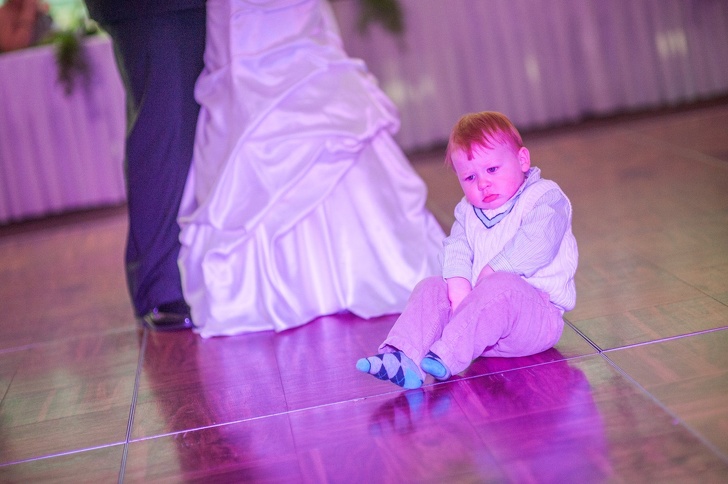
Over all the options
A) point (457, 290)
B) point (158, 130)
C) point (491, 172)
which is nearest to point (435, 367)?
point (457, 290)

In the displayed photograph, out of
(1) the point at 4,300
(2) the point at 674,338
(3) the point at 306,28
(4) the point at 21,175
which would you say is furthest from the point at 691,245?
(4) the point at 21,175

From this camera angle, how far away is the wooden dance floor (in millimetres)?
1518

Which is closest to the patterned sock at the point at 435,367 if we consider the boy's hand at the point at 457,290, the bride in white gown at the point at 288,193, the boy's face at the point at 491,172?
the boy's hand at the point at 457,290

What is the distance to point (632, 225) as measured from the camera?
9.12 feet

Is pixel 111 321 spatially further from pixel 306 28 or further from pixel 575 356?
pixel 575 356

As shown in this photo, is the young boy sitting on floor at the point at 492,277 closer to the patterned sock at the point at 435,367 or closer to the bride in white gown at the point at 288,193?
the patterned sock at the point at 435,367

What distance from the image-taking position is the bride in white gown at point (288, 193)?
7.87 feet

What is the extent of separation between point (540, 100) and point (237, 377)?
3.20m

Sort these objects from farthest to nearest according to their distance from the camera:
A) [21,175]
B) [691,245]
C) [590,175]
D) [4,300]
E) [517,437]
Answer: [21,175] → [590,175] → [4,300] → [691,245] → [517,437]

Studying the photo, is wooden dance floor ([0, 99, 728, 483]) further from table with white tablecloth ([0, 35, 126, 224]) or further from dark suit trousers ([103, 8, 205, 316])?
table with white tablecloth ([0, 35, 126, 224])

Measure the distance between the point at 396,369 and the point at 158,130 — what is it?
116 cm

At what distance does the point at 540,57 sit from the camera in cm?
477

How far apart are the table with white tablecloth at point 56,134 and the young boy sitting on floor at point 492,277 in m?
3.01

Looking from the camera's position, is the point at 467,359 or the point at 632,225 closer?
the point at 467,359
